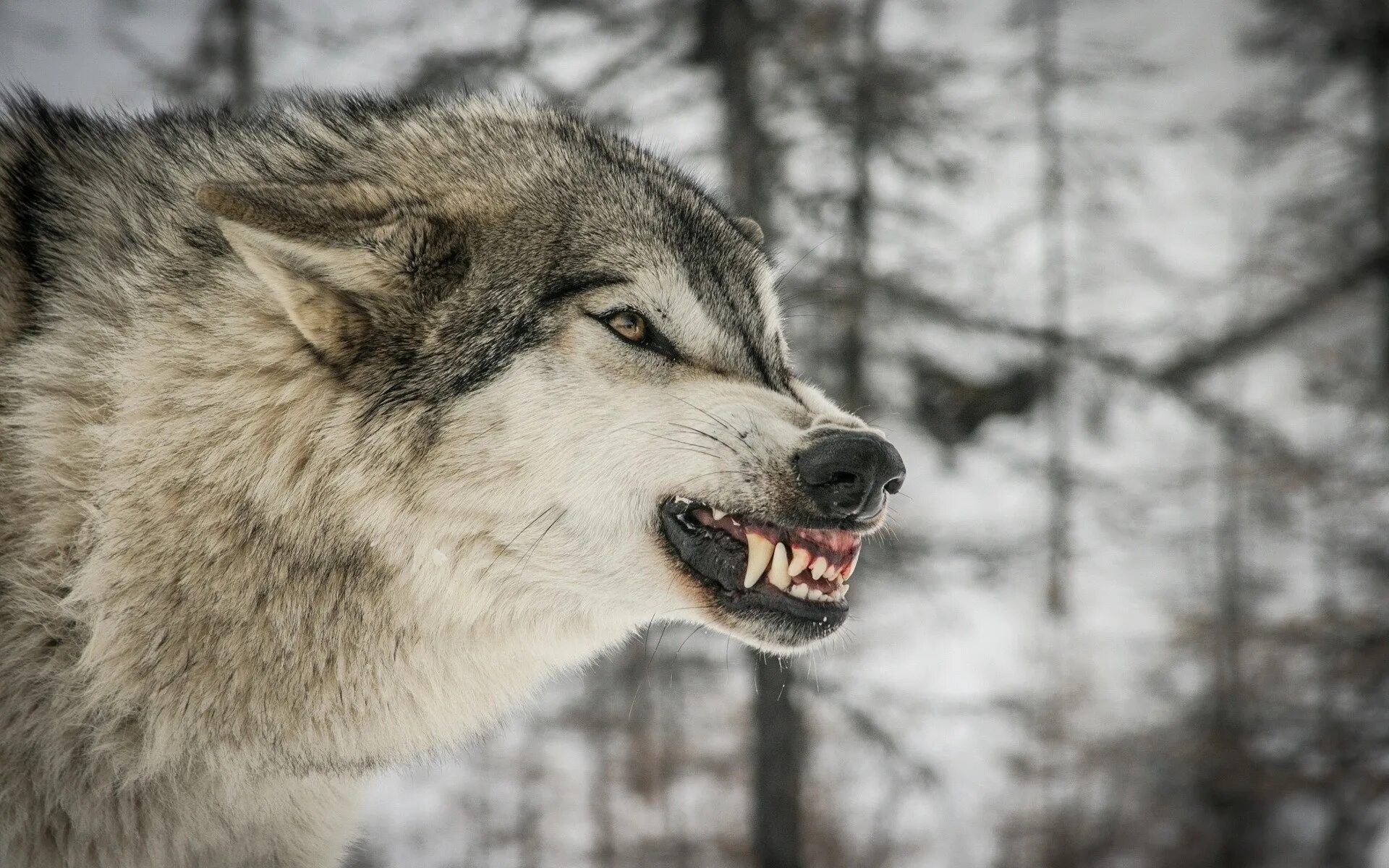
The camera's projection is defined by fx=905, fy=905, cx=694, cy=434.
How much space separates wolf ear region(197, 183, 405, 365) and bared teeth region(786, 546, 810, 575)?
4.26ft

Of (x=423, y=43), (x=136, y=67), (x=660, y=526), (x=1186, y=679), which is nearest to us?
(x=660, y=526)

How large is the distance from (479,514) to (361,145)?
118 centimetres

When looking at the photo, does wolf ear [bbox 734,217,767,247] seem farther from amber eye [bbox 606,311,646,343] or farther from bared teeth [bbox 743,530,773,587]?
bared teeth [bbox 743,530,773,587]

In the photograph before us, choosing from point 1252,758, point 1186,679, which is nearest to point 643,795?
point 1252,758

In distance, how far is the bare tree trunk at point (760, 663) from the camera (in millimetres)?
7559

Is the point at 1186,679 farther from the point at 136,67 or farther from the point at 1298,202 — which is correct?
the point at 136,67

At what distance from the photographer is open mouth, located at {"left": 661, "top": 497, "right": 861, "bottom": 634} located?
97.9 inches

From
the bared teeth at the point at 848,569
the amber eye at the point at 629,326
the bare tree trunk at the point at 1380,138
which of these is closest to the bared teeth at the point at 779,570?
the bared teeth at the point at 848,569

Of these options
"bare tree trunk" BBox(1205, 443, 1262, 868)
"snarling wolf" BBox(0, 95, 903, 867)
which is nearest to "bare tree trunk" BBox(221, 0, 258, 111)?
"snarling wolf" BBox(0, 95, 903, 867)

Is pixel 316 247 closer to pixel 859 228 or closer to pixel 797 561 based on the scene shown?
pixel 797 561

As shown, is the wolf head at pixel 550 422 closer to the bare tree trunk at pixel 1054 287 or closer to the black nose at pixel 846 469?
the black nose at pixel 846 469

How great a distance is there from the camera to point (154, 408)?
7.58 feet

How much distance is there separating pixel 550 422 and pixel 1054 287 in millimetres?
16170

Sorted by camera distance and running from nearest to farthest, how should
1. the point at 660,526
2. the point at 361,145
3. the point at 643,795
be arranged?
the point at 660,526 < the point at 361,145 < the point at 643,795
